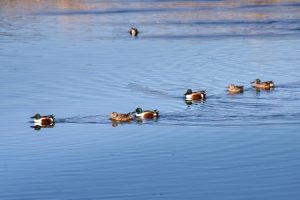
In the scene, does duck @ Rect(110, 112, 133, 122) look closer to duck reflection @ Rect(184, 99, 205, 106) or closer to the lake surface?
the lake surface

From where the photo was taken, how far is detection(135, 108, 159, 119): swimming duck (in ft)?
84.1

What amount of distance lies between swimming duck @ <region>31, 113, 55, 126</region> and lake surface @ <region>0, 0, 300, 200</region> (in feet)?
0.63

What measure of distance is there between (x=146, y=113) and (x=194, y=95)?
2.80m

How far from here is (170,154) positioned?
71.5 feet

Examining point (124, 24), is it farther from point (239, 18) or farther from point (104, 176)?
point (104, 176)

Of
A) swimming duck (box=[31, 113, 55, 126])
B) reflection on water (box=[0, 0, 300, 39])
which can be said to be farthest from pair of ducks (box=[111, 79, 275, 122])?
reflection on water (box=[0, 0, 300, 39])

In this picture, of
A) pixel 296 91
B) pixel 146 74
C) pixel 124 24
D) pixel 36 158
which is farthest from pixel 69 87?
pixel 124 24

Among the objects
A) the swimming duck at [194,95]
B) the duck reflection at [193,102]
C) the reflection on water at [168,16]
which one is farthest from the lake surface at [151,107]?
the reflection on water at [168,16]

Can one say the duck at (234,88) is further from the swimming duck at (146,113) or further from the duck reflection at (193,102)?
the swimming duck at (146,113)

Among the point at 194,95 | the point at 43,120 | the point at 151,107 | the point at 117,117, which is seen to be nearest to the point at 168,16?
the point at 194,95

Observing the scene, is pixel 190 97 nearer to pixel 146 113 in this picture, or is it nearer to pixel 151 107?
pixel 151 107

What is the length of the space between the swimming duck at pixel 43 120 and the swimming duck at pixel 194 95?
466cm

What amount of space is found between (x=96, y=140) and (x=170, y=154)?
8.41ft

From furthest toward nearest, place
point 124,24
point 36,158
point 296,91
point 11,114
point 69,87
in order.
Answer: point 124,24 → point 69,87 → point 296,91 → point 11,114 → point 36,158
